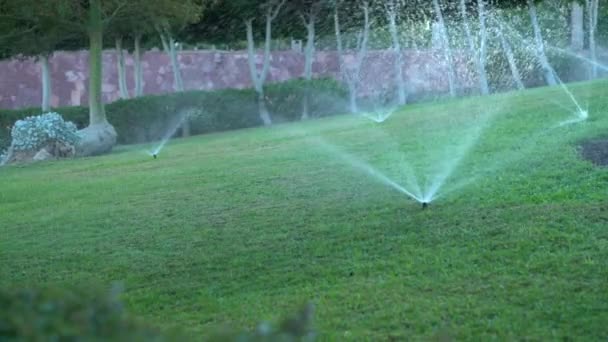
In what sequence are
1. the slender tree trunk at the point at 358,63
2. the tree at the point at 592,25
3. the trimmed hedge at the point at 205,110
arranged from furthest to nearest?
the slender tree trunk at the point at 358,63 < the tree at the point at 592,25 < the trimmed hedge at the point at 205,110

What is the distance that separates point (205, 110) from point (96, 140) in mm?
5242

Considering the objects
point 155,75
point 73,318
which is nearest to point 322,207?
point 73,318

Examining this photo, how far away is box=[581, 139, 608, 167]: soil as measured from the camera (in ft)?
28.5

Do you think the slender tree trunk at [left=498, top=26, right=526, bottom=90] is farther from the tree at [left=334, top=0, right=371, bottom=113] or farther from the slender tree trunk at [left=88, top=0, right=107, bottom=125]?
the slender tree trunk at [left=88, top=0, right=107, bottom=125]

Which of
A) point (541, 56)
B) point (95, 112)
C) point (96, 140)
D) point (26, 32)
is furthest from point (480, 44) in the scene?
point (26, 32)

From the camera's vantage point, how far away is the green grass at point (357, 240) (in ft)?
17.1

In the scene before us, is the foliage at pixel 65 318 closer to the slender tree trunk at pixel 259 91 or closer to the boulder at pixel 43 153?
the boulder at pixel 43 153

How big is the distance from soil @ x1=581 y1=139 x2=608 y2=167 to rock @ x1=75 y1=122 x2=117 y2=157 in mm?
11738

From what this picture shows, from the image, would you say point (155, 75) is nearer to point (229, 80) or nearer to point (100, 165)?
point (229, 80)

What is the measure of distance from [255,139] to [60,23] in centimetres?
507

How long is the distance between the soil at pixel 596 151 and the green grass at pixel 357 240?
0.15 m

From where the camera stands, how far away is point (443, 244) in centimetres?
647

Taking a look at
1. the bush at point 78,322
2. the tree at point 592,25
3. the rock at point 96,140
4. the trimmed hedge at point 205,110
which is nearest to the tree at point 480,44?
the tree at point 592,25

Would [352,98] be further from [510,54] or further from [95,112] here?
[95,112]
